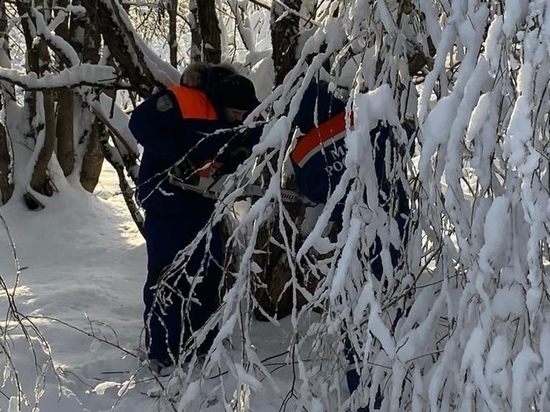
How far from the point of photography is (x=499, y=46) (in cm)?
121

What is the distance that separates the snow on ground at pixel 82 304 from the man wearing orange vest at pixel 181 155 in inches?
12.0

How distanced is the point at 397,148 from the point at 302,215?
1753 mm

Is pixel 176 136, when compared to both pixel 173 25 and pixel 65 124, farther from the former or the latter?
pixel 65 124

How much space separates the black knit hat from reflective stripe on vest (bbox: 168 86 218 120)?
57 millimetres

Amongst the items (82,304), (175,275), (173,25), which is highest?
(173,25)

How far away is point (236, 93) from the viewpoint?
310cm

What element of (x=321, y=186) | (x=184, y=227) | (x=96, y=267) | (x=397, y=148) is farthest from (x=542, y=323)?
(x=96, y=267)

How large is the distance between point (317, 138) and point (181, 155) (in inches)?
27.8

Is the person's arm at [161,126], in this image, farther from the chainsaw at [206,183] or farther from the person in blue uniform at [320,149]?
the person in blue uniform at [320,149]

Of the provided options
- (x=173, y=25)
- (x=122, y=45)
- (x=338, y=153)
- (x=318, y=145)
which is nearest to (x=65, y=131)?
(x=173, y=25)

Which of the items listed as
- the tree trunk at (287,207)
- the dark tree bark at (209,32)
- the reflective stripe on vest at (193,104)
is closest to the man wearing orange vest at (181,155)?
the reflective stripe on vest at (193,104)

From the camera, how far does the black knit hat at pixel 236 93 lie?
10.1ft

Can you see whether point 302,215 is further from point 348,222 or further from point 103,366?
point 348,222

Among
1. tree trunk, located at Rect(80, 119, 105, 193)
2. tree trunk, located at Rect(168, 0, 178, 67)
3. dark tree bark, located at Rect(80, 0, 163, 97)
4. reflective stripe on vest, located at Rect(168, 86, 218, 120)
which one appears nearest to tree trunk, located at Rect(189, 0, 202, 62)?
tree trunk, located at Rect(168, 0, 178, 67)
